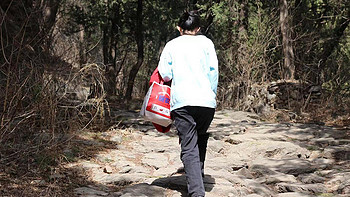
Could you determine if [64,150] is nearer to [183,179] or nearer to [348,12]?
[183,179]

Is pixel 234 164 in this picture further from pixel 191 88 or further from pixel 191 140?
pixel 191 88

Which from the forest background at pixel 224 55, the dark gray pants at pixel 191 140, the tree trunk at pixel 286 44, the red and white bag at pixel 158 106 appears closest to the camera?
the dark gray pants at pixel 191 140

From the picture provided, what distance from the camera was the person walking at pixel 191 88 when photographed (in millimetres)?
3668

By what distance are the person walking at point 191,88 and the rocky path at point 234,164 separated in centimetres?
48

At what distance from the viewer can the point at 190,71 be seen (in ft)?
12.3

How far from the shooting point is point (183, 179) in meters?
4.37

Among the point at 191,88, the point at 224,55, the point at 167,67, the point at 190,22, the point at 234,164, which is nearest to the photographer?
the point at 191,88

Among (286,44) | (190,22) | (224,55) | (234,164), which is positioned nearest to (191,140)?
(190,22)

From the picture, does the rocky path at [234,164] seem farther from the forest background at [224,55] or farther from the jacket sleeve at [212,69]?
the jacket sleeve at [212,69]

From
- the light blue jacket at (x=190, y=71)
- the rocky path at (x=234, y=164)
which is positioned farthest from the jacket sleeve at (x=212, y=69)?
the rocky path at (x=234, y=164)

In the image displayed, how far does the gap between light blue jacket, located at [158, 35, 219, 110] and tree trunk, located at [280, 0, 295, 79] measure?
9371 millimetres

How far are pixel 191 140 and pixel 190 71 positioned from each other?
60 centimetres

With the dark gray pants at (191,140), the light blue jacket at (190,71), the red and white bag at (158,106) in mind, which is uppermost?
the light blue jacket at (190,71)

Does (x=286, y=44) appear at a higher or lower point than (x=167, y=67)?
higher
